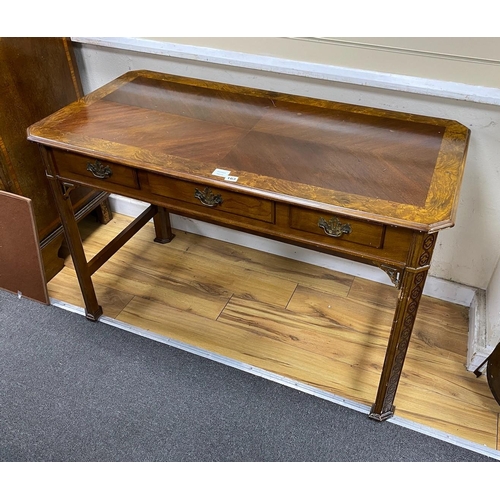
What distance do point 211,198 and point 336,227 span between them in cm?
37

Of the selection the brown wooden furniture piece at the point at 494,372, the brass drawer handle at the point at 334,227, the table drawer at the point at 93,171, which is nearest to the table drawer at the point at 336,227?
the brass drawer handle at the point at 334,227

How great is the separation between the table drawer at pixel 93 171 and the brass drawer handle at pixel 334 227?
1.90 ft

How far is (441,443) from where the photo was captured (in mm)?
1640

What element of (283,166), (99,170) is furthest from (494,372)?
(99,170)

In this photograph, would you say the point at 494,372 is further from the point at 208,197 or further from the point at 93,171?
the point at 93,171

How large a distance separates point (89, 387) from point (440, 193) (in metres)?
1.35

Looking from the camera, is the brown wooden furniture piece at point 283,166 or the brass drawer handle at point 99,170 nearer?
the brown wooden furniture piece at point 283,166

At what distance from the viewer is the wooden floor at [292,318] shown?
178 centimetres

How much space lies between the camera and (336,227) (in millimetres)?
1315

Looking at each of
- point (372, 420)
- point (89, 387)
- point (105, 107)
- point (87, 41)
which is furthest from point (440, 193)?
point (87, 41)

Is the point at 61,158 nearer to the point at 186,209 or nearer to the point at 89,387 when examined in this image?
the point at 186,209

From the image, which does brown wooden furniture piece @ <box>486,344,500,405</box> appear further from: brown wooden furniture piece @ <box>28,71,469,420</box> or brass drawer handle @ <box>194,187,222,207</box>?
brass drawer handle @ <box>194,187,222,207</box>

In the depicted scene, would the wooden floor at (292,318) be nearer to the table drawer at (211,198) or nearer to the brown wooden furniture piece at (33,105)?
the brown wooden furniture piece at (33,105)

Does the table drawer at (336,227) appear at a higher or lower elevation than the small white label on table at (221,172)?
lower
